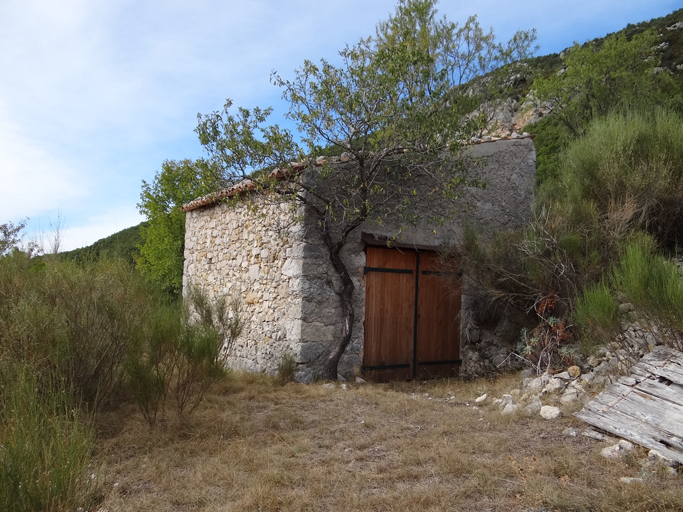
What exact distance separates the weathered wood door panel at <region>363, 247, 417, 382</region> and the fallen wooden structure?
3308 mm

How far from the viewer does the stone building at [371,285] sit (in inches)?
260

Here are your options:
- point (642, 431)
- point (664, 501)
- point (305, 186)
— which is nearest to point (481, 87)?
point (305, 186)

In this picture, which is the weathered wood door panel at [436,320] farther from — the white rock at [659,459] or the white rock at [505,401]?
the white rock at [659,459]

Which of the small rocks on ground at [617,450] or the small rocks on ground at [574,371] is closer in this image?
the small rocks on ground at [617,450]

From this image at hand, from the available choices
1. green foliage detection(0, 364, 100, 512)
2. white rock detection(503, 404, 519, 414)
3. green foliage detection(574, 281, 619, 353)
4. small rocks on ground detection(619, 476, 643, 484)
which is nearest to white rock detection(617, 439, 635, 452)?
small rocks on ground detection(619, 476, 643, 484)

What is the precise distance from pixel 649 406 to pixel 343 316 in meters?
3.74

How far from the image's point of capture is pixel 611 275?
551cm

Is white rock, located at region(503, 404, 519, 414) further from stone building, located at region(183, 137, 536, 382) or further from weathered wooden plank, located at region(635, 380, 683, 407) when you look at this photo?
stone building, located at region(183, 137, 536, 382)

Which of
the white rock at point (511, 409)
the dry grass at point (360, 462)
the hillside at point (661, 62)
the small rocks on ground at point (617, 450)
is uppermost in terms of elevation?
the hillside at point (661, 62)

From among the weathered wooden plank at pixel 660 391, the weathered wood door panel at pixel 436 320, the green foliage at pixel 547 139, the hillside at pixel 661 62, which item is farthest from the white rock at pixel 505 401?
the hillside at pixel 661 62

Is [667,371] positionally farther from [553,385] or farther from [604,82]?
[604,82]

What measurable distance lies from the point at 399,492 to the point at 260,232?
493 centimetres

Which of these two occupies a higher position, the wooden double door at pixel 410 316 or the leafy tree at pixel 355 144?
the leafy tree at pixel 355 144

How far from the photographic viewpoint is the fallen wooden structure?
3580 millimetres
